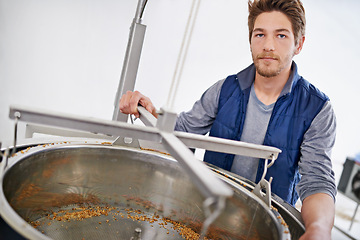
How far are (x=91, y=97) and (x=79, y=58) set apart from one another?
1.23 ft

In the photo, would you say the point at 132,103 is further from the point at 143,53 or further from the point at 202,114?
the point at 143,53

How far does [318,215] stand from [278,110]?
20.6 inches

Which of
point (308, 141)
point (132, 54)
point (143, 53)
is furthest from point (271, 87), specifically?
point (143, 53)

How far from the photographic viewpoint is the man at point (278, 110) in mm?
1155

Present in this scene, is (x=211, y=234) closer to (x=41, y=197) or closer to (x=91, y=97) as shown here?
(x=41, y=197)

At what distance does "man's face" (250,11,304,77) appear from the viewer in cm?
120

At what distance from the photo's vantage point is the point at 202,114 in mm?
1416

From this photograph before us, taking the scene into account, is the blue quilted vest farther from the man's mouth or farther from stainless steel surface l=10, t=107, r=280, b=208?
stainless steel surface l=10, t=107, r=280, b=208

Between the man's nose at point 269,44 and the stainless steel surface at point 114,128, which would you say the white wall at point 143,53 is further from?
the stainless steel surface at point 114,128

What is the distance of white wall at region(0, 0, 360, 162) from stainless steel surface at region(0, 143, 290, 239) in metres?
1.95

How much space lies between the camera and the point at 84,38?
266cm

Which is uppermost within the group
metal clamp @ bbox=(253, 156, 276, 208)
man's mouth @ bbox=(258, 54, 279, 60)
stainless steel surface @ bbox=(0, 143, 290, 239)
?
man's mouth @ bbox=(258, 54, 279, 60)

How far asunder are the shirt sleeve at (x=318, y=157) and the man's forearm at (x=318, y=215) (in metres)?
0.05

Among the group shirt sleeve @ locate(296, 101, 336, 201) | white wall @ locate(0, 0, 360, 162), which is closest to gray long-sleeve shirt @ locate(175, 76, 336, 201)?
shirt sleeve @ locate(296, 101, 336, 201)
